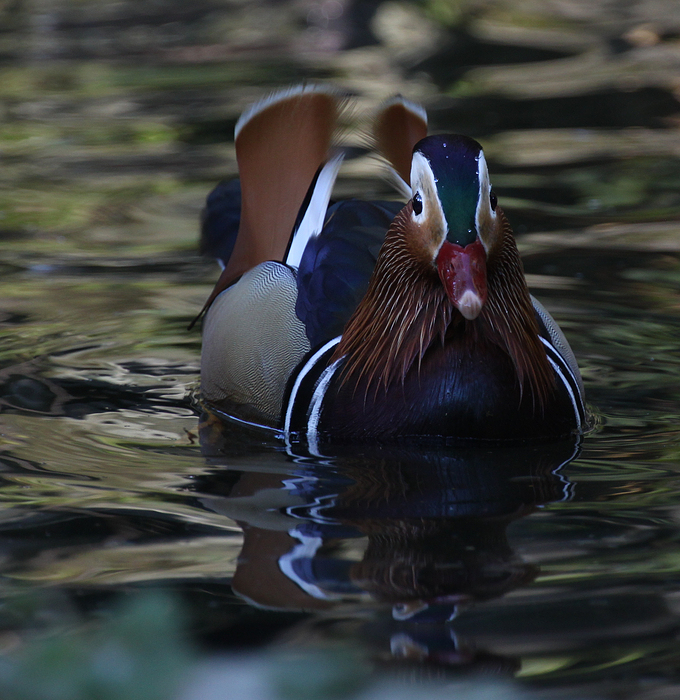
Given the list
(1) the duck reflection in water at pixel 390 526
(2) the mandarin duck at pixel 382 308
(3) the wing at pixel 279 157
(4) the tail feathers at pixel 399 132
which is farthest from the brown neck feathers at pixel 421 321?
(3) the wing at pixel 279 157

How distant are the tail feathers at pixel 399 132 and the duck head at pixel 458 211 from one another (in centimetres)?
72

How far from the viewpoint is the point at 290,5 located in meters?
13.6

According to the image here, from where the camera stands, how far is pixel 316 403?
371 cm

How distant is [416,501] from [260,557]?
0.58 meters

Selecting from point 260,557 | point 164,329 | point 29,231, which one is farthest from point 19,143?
point 260,557

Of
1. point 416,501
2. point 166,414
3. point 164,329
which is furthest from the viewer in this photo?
point 164,329

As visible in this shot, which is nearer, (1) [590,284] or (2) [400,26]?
(1) [590,284]

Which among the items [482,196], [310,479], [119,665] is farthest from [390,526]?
[119,665]

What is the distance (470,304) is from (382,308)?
21.9 inches

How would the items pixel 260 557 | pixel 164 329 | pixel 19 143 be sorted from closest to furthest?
1. pixel 260 557
2. pixel 164 329
3. pixel 19 143

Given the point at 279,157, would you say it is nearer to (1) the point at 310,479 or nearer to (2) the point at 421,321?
(2) the point at 421,321

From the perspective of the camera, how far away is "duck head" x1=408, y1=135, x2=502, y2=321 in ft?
10.6

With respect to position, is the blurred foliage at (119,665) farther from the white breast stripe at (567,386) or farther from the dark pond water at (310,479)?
the white breast stripe at (567,386)

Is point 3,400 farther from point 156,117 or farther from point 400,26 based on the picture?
point 400,26
